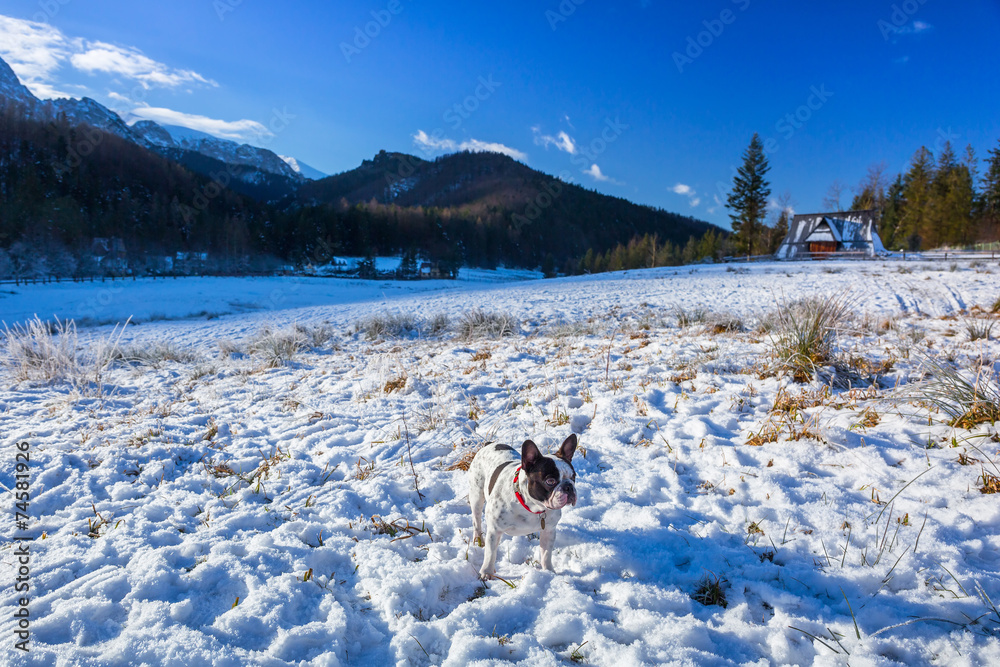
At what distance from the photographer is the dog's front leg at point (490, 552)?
7.60 ft

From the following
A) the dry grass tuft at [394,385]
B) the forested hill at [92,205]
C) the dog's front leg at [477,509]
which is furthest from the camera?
the forested hill at [92,205]

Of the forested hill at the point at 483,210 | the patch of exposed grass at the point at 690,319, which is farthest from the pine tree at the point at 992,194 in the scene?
the patch of exposed grass at the point at 690,319

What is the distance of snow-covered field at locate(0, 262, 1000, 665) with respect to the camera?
75.4 inches

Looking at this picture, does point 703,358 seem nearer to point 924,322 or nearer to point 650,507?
point 650,507

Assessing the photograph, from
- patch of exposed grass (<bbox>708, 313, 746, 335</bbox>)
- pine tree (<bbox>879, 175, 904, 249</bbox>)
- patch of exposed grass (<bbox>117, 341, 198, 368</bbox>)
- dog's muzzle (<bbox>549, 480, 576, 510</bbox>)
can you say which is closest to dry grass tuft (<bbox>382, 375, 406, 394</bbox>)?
dog's muzzle (<bbox>549, 480, 576, 510</bbox>)

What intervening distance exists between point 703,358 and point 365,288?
3701 centimetres

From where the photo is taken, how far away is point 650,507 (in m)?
2.88

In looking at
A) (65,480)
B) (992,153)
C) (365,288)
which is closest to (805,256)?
(992,153)

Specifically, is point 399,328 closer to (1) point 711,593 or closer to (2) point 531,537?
(2) point 531,537

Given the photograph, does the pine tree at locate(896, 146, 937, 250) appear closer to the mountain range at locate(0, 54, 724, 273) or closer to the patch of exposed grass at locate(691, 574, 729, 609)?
the mountain range at locate(0, 54, 724, 273)

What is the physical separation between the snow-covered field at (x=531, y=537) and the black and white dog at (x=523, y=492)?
271 millimetres

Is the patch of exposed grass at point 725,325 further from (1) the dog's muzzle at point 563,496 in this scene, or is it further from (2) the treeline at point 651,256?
(2) the treeline at point 651,256

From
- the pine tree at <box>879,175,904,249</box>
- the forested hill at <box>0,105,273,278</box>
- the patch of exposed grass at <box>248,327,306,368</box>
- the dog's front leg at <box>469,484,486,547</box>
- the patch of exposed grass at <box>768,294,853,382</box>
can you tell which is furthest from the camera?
the pine tree at <box>879,175,904,249</box>

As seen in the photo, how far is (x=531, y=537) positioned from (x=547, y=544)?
44cm
